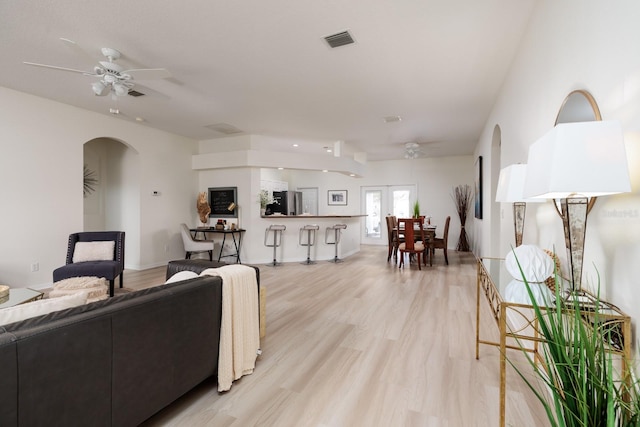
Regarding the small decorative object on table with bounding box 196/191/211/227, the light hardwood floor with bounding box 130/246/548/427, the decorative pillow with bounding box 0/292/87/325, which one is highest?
the small decorative object on table with bounding box 196/191/211/227

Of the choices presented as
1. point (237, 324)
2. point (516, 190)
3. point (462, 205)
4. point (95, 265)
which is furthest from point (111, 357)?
point (462, 205)

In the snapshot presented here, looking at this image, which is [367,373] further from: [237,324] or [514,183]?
[514,183]

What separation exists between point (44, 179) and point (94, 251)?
1.48m

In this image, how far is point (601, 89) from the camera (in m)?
1.34

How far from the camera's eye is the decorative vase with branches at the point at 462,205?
26.7ft

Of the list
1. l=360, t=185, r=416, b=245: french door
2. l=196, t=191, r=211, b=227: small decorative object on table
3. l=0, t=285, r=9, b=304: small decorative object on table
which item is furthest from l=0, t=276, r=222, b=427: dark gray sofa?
l=360, t=185, r=416, b=245: french door

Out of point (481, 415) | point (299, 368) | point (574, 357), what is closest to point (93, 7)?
A: point (299, 368)

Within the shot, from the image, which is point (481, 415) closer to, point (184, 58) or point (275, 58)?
point (275, 58)

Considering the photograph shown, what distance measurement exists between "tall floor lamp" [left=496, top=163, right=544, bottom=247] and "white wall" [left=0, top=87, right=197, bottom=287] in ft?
19.1

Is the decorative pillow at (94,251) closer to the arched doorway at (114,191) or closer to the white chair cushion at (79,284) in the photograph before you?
the white chair cushion at (79,284)

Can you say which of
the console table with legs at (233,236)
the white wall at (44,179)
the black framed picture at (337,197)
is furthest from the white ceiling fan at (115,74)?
the black framed picture at (337,197)

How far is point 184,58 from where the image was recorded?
124 inches

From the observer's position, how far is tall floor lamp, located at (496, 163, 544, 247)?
193 cm

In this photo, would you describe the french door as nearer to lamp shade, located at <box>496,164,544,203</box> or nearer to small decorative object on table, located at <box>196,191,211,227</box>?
small decorative object on table, located at <box>196,191,211,227</box>
